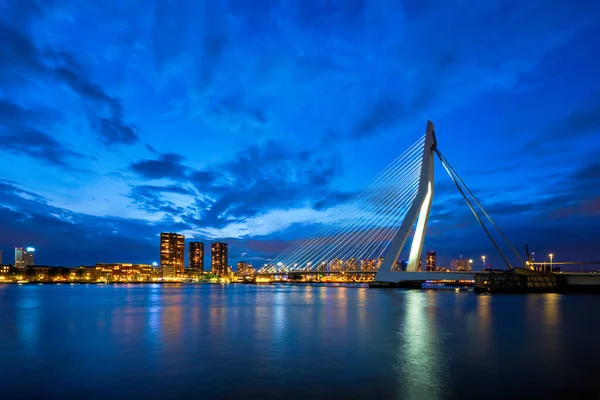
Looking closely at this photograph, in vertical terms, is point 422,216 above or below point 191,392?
above

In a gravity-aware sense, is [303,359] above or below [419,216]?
below

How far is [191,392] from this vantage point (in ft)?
A: 35.6

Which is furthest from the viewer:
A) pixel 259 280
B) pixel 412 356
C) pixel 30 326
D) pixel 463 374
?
pixel 259 280

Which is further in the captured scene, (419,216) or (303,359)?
(419,216)

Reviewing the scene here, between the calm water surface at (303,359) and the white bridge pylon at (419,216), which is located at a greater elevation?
the white bridge pylon at (419,216)

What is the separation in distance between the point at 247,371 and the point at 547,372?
8661 mm

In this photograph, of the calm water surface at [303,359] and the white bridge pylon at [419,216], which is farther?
the white bridge pylon at [419,216]

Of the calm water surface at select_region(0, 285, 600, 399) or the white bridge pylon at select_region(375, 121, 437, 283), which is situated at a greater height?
the white bridge pylon at select_region(375, 121, 437, 283)

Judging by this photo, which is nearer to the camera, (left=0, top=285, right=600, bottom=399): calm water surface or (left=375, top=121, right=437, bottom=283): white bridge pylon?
(left=0, top=285, right=600, bottom=399): calm water surface

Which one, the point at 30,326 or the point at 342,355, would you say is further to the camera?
the point at 30,326

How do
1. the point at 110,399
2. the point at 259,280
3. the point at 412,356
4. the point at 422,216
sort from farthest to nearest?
the point at 259,280
the point at 422,216
the point at 412,356
the point at 110,399

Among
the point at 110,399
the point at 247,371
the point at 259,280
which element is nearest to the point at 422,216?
the point at 247,371

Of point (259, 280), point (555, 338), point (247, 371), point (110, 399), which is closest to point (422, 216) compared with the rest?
point (555, 338)

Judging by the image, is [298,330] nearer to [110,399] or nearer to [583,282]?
[110,399]
